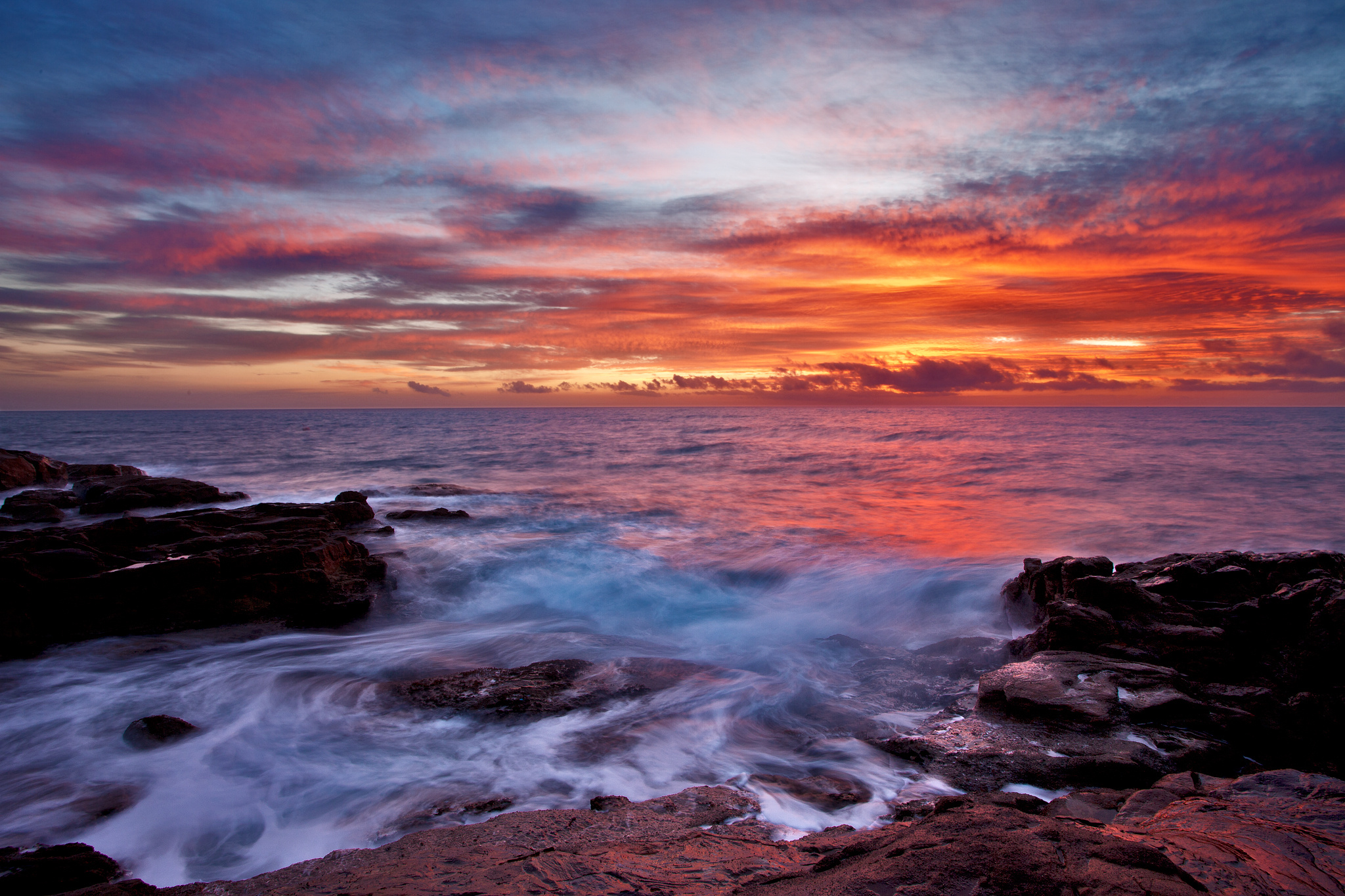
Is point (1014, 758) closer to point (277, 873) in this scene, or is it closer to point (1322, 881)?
point (1322, 881)

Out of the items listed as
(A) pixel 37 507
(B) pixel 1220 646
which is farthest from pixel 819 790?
(A) pixel 37 507

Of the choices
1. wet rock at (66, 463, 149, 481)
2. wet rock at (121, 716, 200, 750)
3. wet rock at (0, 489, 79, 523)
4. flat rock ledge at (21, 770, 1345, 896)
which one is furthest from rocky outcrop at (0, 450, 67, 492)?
flat rock ledge at (21, 770, 1345, 896)

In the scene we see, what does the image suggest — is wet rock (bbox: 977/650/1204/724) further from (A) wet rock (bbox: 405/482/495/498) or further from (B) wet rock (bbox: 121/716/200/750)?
(A) wet rock (bbox: 405/482/495/498)

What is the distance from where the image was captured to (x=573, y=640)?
9.78 m

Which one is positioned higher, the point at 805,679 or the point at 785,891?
the point at 785,891

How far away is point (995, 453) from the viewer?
37469 mm

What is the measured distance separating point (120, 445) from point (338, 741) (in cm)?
5664

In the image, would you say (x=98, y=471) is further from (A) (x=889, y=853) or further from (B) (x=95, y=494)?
(A) (x=889, y=853)

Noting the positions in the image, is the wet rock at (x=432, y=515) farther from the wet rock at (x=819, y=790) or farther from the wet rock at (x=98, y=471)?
the wet rock at (x=819, y=790)

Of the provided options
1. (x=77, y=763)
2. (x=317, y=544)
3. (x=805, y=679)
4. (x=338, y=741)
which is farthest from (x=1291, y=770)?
(x=317, y=544)

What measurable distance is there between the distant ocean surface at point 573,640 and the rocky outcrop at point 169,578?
0.41 meters

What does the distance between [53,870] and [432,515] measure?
538 inches

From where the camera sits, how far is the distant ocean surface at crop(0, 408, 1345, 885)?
5324 millimetres

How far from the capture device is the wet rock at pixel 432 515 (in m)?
17.0
